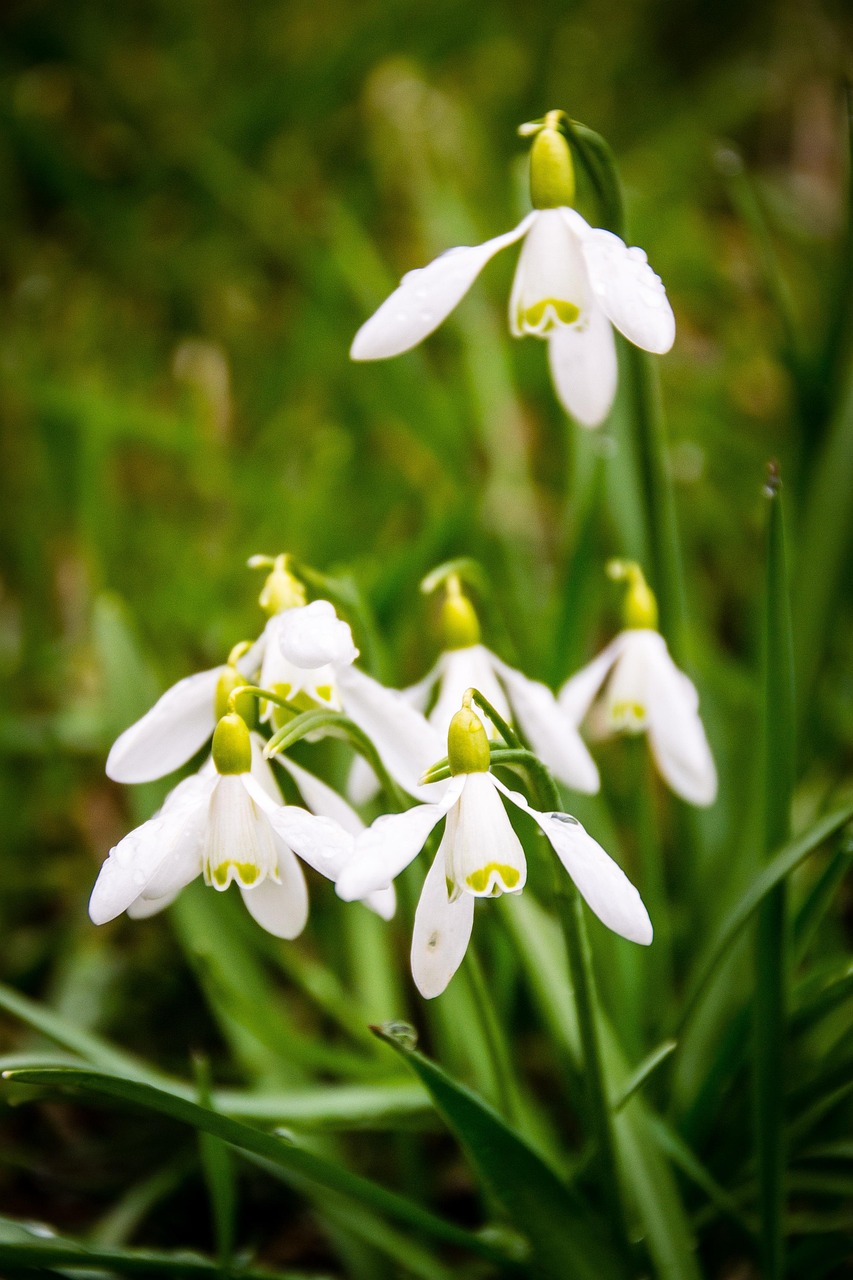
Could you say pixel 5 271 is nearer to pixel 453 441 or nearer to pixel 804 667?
A: pixel 453 441

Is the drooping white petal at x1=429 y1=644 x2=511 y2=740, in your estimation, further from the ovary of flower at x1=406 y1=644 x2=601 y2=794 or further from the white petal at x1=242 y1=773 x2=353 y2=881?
the white petal at x1=242 y1=773 x2=353 y2=881

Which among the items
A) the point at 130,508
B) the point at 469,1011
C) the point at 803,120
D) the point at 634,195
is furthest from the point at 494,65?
the point at 469,1011

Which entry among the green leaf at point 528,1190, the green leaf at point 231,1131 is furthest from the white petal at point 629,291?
the green leaf at point 231,1131

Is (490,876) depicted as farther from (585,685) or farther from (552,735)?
(585,685)

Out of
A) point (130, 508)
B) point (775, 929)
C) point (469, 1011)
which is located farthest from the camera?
point (130, 508)

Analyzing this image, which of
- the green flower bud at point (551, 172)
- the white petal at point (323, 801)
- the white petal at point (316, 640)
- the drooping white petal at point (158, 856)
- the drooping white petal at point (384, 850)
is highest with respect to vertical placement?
the green flower bud at point (551, 172)

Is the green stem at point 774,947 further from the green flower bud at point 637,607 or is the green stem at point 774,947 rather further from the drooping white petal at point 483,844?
the drooping white petal at point 483,844
